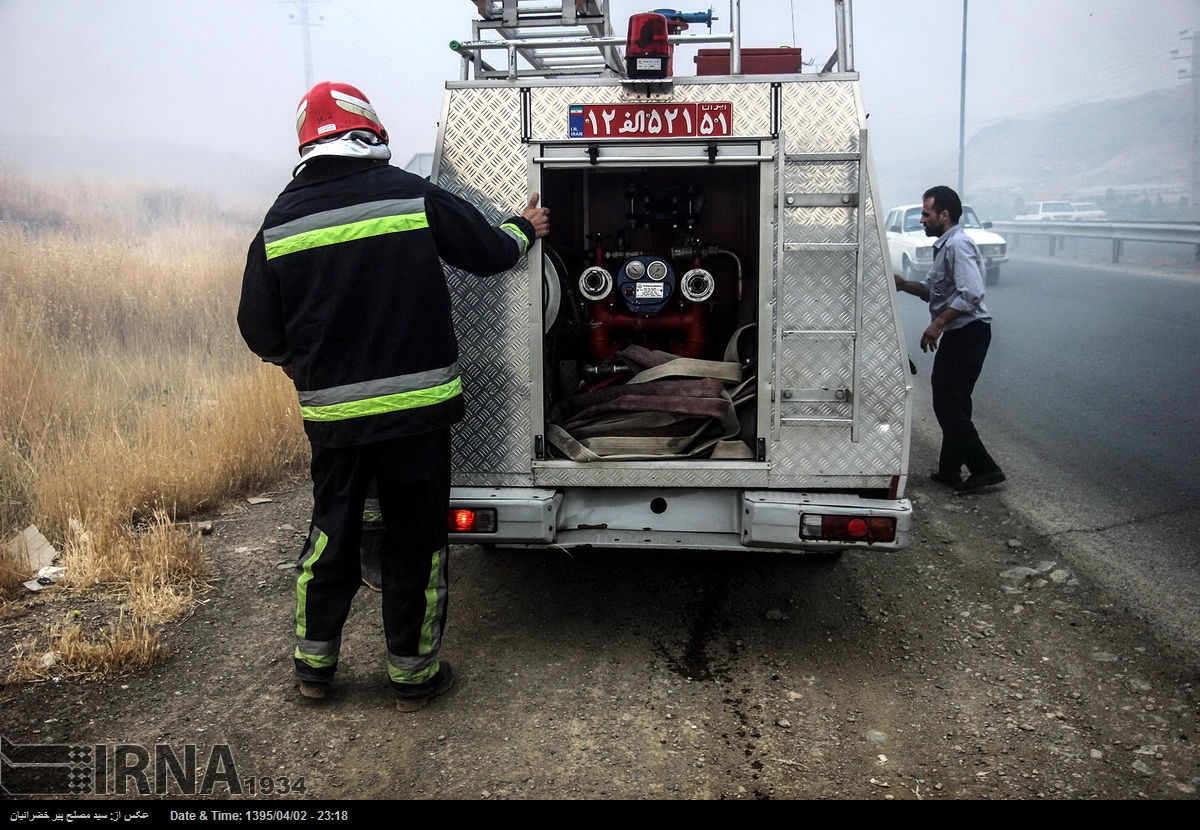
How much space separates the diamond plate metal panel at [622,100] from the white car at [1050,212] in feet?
102

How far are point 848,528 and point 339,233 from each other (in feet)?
7.20

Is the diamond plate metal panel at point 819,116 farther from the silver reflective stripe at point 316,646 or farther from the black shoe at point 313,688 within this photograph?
the black shoe at point 313,688

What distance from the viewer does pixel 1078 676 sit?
3885 mm

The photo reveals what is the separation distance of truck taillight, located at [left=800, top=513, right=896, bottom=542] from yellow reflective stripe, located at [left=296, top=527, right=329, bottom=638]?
6.00 ft

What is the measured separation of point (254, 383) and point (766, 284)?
14.7 feet

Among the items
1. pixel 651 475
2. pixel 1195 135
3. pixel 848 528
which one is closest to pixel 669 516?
pixel 651 475

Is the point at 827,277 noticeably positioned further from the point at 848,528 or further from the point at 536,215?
the point at 536,215

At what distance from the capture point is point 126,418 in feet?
21.7

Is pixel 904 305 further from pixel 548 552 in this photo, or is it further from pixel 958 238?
pixel 548 552

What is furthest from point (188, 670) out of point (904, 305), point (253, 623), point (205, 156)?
point (205, 156)

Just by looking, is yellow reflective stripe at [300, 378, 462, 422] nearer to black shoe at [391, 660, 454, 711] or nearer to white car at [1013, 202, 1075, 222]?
black shoe at [391, 660, 454, 711]

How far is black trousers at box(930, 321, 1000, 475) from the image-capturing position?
629 centimetres

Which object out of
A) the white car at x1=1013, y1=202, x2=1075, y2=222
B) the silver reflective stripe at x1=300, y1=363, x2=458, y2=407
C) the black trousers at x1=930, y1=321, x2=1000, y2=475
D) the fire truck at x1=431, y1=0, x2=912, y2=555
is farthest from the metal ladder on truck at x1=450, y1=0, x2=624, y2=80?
the white car at x1=1013, y1=202, x2=1075, y2=222

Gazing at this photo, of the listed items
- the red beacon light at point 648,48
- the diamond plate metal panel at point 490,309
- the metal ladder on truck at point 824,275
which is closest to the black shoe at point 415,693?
the diamond plate metal panel at point 490,309
